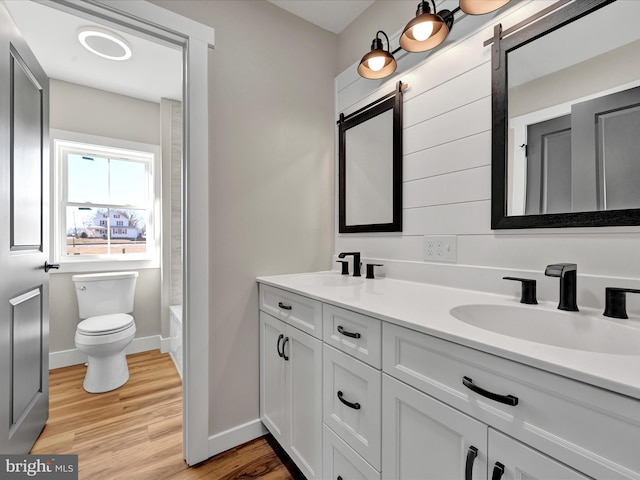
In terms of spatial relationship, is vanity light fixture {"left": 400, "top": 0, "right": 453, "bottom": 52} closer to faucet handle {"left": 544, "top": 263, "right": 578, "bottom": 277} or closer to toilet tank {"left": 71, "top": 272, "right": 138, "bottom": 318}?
faucet handle {"left": 544, "top": 263, "right": 578, "bottom": 277}

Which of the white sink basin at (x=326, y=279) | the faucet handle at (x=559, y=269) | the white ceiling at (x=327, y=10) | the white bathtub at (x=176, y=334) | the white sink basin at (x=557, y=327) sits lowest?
the white bathtub at (x=176, y=334)

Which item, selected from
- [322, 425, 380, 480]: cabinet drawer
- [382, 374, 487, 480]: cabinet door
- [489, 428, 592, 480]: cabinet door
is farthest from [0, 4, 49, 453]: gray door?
[489, 428, 592, 480]: cabinet door

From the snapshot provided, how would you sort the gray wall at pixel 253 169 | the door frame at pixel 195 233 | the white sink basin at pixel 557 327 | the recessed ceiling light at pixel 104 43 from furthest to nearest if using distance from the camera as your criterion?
1. the recessed ceiling light at pixel 104 43
2. the gray wall at pixel 253 169
3. the door frame at pixel 195 233
4. the white sink basin at pixel 557 327

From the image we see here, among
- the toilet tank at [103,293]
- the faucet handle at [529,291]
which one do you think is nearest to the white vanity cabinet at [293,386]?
the faucet handle at [529,291]

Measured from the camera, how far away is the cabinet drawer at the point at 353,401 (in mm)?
947

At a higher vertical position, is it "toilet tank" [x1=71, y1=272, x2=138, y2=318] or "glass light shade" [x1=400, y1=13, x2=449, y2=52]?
"glass light shade" [x1=400, y1=13, x2=449, y2=52]

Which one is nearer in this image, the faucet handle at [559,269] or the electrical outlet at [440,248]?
the faucet handle at [559,269]

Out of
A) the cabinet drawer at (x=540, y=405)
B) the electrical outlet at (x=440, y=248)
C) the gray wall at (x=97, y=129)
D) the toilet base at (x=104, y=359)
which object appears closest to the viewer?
the cabinet drawer at (x=540, y=405)

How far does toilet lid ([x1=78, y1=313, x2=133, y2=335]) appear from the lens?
6.99ft

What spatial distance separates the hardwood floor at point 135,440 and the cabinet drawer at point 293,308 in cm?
75

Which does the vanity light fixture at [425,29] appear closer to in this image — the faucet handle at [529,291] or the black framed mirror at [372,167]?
the black framed mirror at [372,167]

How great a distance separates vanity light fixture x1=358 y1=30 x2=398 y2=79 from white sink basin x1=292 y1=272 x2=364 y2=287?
1.11 meters

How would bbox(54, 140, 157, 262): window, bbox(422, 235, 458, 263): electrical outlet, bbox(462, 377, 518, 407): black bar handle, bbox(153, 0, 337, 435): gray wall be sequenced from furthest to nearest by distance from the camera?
bbox(54, 140, 157, 262): window < bbox(153, 0, 337, 435): gray wall < bbox(422, 235, 458, 263): electrical outlet < bbox(462, 377, 518, 407): black bar handle

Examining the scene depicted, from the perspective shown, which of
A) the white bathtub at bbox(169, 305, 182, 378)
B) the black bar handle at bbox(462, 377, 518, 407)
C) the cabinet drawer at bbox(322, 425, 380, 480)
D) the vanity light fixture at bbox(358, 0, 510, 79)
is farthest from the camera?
the white bathtub at bbox(169, 305, 182, 378)
